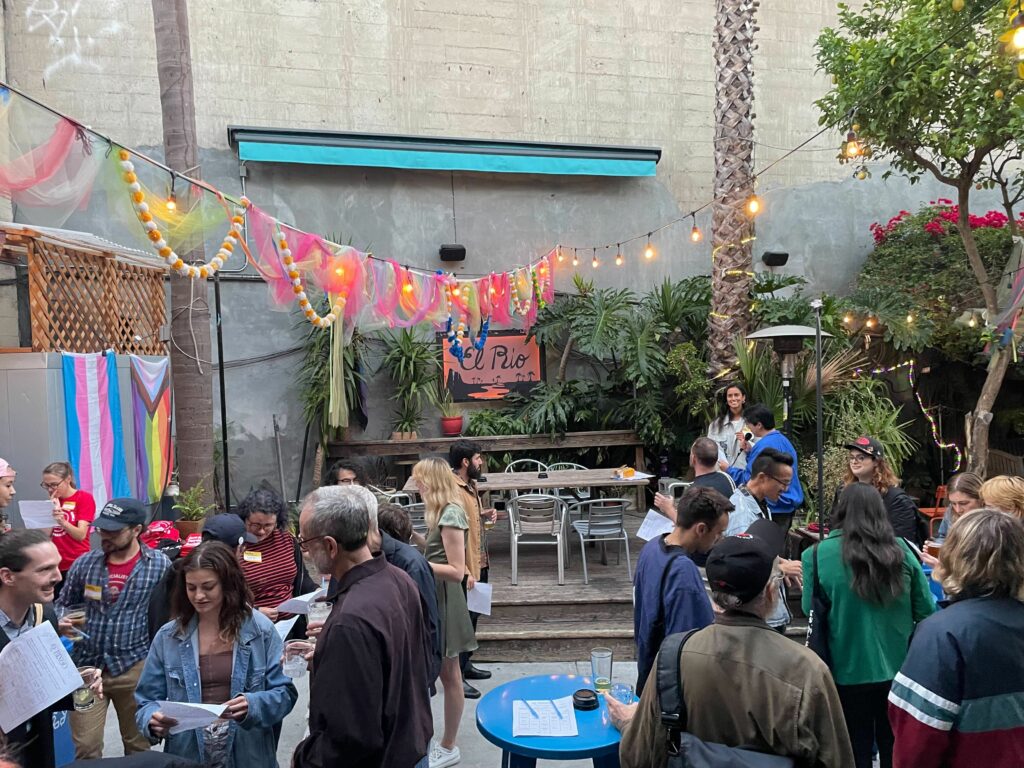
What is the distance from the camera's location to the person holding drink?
335cm

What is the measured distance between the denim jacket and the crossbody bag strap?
134 centimetres

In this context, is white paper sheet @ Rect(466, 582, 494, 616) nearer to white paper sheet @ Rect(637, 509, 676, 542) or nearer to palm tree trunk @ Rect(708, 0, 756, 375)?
white paper sheet @ Rect(637, 509, 676, 542)

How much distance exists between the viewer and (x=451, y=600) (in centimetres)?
374

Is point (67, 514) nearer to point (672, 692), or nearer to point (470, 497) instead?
point (470, 497)

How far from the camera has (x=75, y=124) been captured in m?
3.12

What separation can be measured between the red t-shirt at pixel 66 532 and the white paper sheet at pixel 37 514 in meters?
0.10

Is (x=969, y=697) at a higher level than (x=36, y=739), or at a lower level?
higher

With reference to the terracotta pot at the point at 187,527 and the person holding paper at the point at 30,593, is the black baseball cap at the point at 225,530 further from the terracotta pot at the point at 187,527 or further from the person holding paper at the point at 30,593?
the terracotta pot at the point at 187,527

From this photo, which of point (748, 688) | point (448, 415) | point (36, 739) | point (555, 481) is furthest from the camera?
point (448, 415)

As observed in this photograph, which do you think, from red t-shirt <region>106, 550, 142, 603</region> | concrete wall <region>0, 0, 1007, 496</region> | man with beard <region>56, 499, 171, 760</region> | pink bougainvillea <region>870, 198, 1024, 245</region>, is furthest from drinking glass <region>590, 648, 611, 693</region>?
pink bougainvillea <region>870, 198, 1024, 245</region>

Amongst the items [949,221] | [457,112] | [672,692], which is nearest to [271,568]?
[672,692]

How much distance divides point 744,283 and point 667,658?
23.3 feet

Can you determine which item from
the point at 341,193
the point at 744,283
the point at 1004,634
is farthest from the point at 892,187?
the point at 1004,634

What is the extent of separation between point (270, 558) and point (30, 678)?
1.42m
